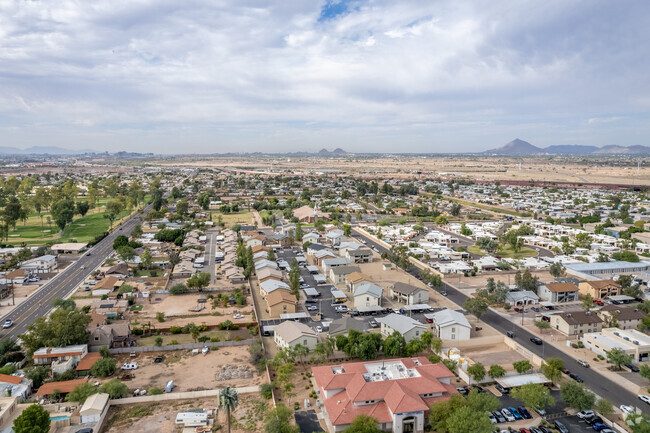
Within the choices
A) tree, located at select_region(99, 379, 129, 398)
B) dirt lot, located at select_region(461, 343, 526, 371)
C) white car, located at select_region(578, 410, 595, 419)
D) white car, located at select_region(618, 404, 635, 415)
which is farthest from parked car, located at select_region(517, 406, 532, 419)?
tree, located at select_region(99, 379, 129, 398)

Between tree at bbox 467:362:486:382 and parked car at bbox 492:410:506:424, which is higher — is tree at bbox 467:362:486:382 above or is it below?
above

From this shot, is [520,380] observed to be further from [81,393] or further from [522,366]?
[81,393]

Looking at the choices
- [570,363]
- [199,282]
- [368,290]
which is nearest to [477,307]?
[570,363]

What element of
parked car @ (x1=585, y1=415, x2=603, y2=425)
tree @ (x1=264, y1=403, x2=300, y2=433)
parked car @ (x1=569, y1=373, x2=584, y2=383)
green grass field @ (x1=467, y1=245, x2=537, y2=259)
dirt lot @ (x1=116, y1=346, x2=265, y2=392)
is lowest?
dirt lot @ (x1=116, y1=346, x2=265, y2=392)

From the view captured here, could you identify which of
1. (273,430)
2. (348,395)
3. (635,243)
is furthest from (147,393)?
(635,243)

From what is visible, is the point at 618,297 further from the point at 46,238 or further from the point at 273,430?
the point at 46,238

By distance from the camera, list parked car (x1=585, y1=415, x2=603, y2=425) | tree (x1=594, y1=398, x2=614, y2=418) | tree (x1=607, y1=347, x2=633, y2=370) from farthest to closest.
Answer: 1. tree (x1=607, y1=347, x2=633, y2=370)
2. parked car (x1=585, y1=415, x2=603, y2=425)
3. tree (x1=594, y1=398, x2=614, y2=418)

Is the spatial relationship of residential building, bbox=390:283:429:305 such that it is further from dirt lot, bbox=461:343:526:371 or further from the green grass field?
the green grass field
